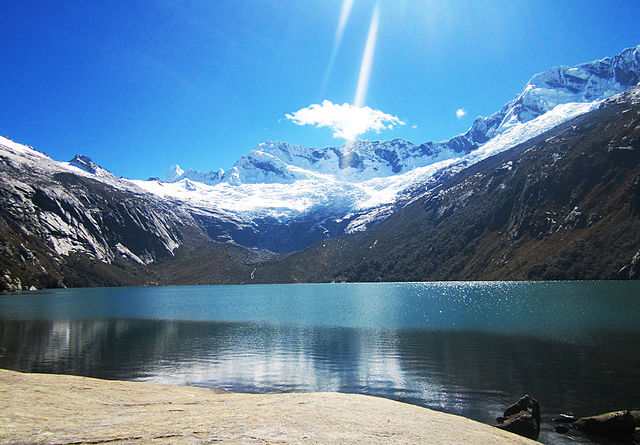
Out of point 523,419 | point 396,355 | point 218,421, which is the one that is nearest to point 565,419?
point 523,419

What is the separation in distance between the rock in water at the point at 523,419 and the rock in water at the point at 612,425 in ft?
10.3

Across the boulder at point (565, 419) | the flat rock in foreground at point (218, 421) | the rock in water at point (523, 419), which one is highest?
the flat rock in foreground at point (218, 421)

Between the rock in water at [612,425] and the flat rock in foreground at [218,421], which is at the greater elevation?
the flat rock in foreground at [218,421]

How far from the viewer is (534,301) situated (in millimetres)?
117875

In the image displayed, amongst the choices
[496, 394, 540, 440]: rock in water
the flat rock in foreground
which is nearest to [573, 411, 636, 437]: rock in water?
[496, 394, 540, 440]: rock in water

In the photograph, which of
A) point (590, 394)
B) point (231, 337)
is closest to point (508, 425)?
point (590, 394)

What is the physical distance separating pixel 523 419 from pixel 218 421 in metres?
21.5

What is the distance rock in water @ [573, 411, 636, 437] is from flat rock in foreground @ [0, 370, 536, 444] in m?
10.3

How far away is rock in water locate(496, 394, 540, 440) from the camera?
26.7 meters

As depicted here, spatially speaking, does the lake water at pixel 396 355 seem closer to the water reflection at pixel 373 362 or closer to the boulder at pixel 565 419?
the water reflection at pixel 373 362

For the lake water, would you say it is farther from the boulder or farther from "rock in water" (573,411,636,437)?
"rock in water" (573,411,636,437)

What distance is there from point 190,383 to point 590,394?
125 ft

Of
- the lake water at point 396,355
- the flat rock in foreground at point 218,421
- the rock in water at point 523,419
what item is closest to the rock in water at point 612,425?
the lake water at point 396,355

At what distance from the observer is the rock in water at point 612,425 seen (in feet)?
85.7
